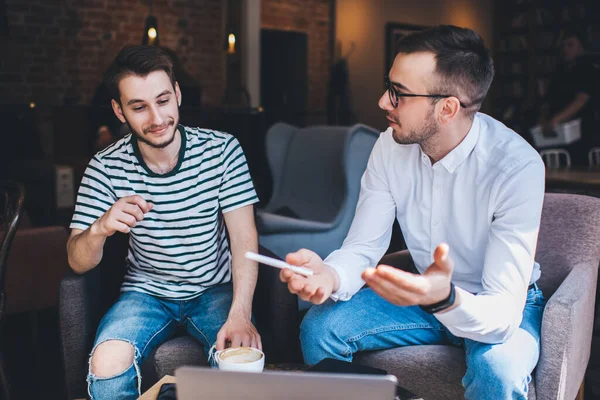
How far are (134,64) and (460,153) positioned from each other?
0.97 m

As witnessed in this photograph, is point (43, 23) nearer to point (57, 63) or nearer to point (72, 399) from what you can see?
point (57, 63)

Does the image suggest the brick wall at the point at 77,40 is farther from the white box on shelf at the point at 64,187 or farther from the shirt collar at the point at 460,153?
the shirt collar at the point at 460,153

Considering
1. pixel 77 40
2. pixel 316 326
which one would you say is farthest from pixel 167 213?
pixel 77 40

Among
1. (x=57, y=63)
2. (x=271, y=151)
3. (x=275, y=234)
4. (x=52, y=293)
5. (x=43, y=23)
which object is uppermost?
(x=43, y=23)

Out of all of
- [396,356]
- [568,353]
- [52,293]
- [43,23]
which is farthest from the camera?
[43,23]

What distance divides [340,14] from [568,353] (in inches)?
266

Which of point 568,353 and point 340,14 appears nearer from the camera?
point 568,353

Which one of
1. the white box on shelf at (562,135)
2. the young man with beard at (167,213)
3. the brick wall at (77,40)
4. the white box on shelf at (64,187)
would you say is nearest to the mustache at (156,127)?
the young man with beard at (167,213)

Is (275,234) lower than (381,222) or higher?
lower

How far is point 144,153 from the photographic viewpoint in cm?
196

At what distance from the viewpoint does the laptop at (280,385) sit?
0.86 m

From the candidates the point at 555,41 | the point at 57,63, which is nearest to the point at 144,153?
the point at 57,63

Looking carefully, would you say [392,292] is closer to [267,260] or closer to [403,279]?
[403,279]

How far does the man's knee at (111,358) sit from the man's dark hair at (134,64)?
2.36ft
